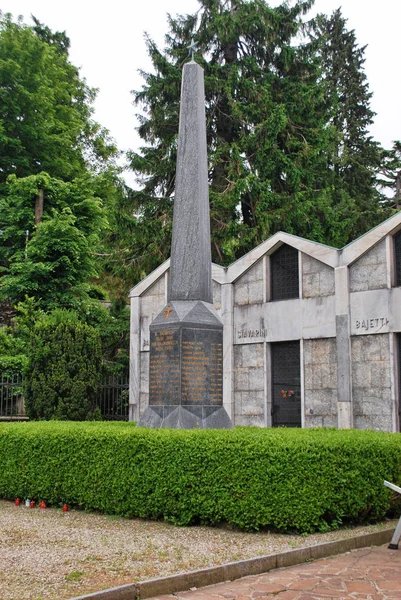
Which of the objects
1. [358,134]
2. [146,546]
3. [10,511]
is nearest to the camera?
[146,546]

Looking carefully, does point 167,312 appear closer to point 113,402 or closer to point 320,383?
point 320,383

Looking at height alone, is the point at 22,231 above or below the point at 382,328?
above

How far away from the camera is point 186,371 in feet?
31.6

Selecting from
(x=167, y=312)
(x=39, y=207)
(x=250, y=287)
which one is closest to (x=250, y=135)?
(x=39, y=207)

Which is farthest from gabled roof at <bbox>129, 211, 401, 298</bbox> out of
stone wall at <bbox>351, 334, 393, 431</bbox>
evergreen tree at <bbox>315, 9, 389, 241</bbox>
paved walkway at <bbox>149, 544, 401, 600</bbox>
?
evergreen tree at <bbox>315, 9, 389, 241</bbox>

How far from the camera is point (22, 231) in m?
21.9

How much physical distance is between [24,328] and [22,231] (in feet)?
17.8

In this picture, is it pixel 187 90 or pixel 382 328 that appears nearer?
pixel 187 90

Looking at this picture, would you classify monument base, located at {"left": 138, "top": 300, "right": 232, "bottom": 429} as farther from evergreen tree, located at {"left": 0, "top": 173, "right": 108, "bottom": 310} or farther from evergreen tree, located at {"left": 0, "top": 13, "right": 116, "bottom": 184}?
evergreen tree, located at {"left": 0, "top": 13, "right": 116, "bottom": 184}

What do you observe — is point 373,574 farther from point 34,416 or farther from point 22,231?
point 22,231

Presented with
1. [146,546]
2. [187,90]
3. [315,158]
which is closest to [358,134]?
[315,158]

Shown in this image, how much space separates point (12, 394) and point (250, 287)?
23.5ft

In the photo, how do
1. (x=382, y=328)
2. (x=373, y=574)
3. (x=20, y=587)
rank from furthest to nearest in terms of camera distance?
(x=382, y=328) → (x=373, y=574) → (x=20, y=587)

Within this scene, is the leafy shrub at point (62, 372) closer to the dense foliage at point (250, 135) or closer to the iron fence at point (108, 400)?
the iron fence at point (108, 400)
